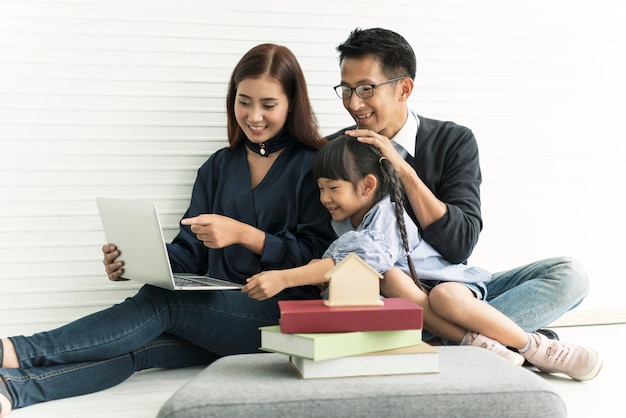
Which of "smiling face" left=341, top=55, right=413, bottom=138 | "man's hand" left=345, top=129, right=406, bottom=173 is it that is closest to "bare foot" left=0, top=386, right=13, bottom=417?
"man's hand" left=345, top=129, right=406, bottom=173

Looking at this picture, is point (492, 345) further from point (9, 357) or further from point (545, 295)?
point (9, 357)

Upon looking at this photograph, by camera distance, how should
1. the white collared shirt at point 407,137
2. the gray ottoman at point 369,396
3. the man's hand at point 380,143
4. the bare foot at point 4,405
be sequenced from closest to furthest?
the gray ottoman at point 369,396, the bare foot at point 4,405, the man's hand at point 380,143, the white collared shirt at point 407,137

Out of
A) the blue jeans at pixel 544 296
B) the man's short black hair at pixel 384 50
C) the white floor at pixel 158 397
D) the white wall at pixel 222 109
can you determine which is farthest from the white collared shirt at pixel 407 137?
the white floor at pixel 158 397

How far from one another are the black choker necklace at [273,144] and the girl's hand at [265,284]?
554mm

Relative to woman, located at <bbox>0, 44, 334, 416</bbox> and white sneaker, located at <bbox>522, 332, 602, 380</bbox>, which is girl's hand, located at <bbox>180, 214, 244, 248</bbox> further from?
white sneaker, located at <bbox>522, 332, 602, 380</bbox>

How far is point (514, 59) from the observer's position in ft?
9.62

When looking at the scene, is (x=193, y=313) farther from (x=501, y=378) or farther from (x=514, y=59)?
(x=514, y=59)

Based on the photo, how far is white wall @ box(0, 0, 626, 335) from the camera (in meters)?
2.58

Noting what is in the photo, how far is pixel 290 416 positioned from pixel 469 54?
1.91 metres

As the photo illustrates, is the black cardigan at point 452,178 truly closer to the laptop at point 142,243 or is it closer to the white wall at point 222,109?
the white wall at point 222,109

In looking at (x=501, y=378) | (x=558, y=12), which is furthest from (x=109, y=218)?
(x=558, y=12)

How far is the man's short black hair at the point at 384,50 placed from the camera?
2.38 m

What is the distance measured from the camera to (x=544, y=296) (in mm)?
2361

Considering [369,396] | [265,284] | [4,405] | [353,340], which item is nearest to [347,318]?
[353,340]
